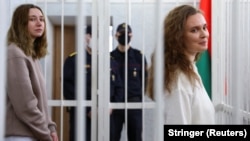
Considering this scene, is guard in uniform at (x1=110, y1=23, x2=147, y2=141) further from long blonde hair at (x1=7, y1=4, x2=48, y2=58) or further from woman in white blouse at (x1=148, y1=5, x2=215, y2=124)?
woman in white blouse at (x1=148, y1=5, x2=215, y2=124)

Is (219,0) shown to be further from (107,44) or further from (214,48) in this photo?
(107,44)

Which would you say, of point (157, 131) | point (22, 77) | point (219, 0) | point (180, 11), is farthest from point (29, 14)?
point (219, 0)

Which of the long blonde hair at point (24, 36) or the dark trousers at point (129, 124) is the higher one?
the long blonde hair at point (24, 36)

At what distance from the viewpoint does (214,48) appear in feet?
7.14

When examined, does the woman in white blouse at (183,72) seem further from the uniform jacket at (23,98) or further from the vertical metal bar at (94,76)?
the vertical metal bar at (94,76)

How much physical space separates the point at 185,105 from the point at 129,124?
1.36 m

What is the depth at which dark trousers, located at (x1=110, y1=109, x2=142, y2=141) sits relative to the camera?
2.19 metres

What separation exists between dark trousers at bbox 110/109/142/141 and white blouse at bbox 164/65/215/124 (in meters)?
1.24

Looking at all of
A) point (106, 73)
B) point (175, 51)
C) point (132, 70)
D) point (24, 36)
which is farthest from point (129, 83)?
point (175, 51)

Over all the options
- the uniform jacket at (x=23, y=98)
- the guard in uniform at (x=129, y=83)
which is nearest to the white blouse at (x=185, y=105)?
the uniform jacket at (x=23, y=98)

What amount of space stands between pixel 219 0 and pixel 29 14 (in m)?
1.31

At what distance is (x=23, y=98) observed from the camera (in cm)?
119

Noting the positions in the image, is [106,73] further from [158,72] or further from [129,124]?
[158,72]

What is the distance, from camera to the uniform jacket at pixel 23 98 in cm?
117
